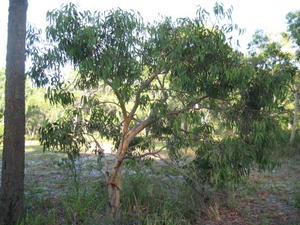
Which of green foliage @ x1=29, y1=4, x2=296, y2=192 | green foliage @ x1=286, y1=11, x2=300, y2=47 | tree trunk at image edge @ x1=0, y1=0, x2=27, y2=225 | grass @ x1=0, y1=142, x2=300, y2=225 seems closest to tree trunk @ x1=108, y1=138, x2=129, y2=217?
grass @ x1=0, y1=142, x2=300, y2=225

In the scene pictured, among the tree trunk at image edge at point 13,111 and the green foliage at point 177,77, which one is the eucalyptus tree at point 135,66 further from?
the tree trunk at image edge at point 13,111

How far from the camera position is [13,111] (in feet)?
14.1

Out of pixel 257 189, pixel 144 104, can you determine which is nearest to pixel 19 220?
pixel 144 104

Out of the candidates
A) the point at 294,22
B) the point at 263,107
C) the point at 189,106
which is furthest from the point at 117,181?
the point at 294,22

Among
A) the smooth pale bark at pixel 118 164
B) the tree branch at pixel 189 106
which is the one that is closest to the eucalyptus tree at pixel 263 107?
the tree branch at pixel 189 106

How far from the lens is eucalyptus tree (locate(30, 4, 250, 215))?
406 centimetres

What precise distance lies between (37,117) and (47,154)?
23.1 m

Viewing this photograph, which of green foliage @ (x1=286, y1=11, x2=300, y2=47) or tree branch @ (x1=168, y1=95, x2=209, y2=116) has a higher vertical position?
green foliage @ (x1=286, y1=11, x2=300, y2=47)

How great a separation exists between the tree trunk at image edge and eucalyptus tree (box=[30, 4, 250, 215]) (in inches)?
12.0

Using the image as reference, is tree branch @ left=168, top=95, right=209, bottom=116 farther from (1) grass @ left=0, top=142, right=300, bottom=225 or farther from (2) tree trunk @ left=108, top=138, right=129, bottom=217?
(1) grass @ left=0, top=142, right=300, bottom=225

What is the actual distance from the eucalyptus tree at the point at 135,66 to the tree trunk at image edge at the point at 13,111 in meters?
0.30

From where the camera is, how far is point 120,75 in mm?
4164

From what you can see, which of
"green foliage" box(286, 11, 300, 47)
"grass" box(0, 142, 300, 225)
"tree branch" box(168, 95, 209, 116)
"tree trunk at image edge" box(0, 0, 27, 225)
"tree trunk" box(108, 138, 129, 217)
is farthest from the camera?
"green foliage" box(286, 11, 300, 47)

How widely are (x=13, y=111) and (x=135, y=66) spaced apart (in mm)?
1875
